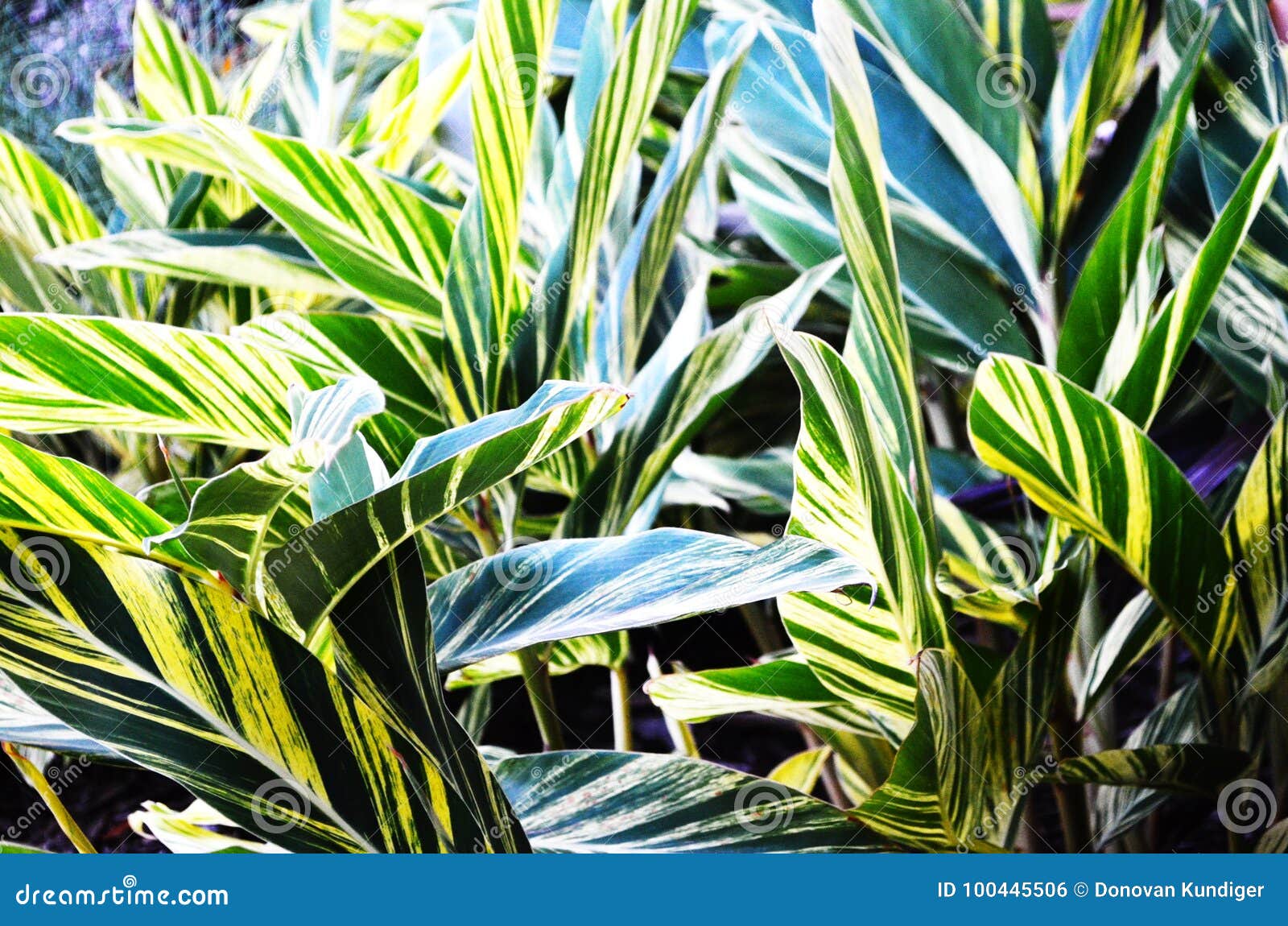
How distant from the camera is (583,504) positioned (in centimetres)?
50

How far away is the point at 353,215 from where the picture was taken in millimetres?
498

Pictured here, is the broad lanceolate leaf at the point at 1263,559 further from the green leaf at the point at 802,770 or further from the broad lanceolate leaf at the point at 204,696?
the broad lanceolate leaf at the point at 204,696

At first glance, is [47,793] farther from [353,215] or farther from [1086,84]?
[1086,84]

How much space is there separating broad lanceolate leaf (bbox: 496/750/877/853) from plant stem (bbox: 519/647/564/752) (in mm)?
67

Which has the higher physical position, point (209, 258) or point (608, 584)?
point (209, 258)

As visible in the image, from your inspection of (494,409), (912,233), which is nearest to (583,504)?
(494,409)

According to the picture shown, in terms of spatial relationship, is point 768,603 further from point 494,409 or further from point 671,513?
point 494,409

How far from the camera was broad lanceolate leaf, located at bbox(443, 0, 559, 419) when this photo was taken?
456mm
